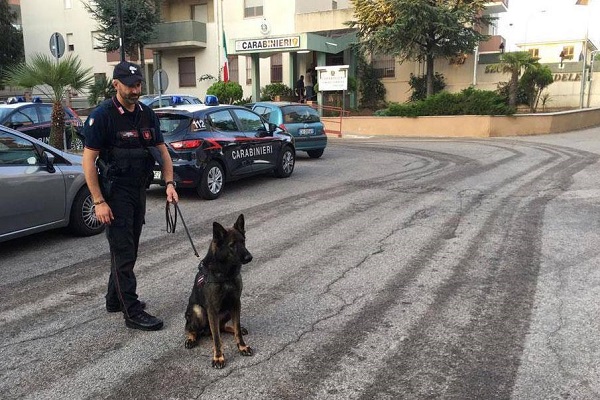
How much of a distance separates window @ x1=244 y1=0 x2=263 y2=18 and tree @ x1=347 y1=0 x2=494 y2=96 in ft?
23.4

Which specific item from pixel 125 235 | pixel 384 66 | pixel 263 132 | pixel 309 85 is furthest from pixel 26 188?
pixel 384 66

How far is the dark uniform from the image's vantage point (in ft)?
12.0

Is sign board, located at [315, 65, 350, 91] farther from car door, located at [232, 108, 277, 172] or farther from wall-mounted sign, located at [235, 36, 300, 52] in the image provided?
car door, located at [232, 108, 277, 172]

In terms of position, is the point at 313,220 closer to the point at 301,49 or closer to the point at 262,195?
the point at 262,195

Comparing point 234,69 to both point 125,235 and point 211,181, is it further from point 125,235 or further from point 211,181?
point 125,235

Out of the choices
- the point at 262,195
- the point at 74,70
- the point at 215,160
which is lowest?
the point at 262,195

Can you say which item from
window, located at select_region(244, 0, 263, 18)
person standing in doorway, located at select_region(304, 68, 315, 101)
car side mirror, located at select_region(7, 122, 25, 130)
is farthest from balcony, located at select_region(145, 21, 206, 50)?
car side mirror, located at select_region(7, 122, 25, 130)

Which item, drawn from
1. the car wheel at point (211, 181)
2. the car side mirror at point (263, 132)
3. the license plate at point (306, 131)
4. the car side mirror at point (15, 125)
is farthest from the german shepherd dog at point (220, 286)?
the car side mirror at point (15, 125)

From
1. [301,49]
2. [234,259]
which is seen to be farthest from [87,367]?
[301,49]

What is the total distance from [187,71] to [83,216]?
29.2 meters

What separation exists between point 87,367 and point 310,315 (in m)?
1.64

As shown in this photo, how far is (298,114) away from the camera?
1387 cm

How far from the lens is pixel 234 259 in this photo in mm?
3301

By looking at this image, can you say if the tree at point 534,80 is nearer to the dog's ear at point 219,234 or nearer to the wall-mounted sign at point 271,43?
the wall-mounted sign at point 271,43
